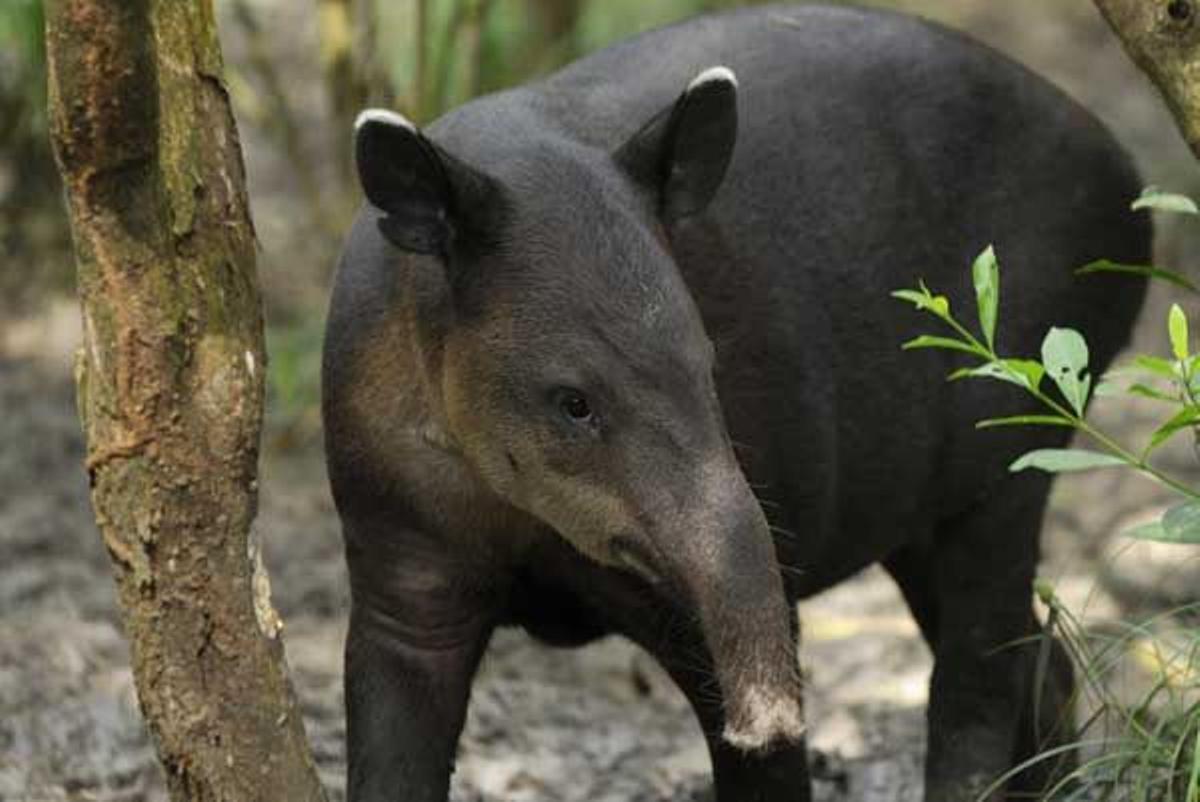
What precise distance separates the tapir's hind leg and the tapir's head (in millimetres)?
1635

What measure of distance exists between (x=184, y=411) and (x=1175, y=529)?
5.85ft

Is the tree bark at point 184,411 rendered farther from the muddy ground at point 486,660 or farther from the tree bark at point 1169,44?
the tree bark at point 1169,44

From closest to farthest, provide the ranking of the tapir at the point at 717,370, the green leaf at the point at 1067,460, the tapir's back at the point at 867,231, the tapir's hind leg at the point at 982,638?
the green leaf at the point at 1067,460 < the tapir at the point at 717,370 < the tapir's back at the point at 867,231 < the tapir's hind leg at the point at 982,638

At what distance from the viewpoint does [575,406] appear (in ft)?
14.4

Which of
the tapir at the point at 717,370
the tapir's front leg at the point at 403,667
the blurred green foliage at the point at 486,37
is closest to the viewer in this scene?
the tapir at the point at 717,370

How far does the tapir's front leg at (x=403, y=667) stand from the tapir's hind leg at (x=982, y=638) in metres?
1.49

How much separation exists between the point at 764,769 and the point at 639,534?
3.33 feet

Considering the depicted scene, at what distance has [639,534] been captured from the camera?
170 inches

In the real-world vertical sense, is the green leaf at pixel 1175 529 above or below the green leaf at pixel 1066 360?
below

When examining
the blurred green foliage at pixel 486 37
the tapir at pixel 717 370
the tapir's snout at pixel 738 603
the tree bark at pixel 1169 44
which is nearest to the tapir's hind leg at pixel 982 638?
the tapir at pixel 717 370

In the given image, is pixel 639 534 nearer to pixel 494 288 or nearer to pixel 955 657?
pixel 494 288

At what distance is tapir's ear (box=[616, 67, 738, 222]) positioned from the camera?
Answer: 4680mm

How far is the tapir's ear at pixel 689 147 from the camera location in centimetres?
468

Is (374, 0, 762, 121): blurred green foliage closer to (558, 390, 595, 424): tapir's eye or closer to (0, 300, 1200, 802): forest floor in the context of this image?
(0, 300, 1200, 802): forest floor
